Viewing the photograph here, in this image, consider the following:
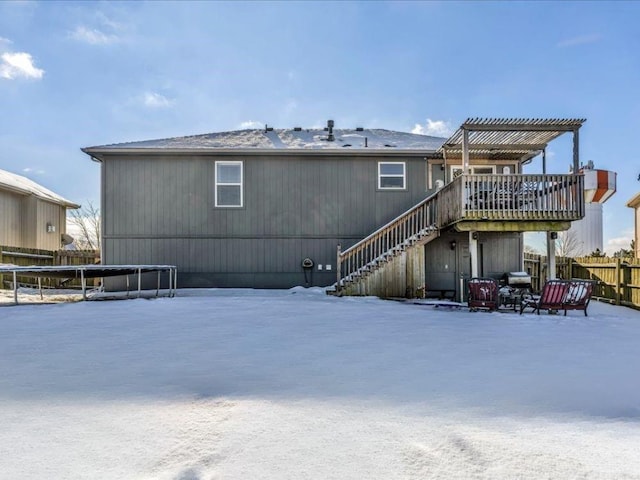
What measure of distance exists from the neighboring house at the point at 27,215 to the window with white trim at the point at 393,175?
50.2 ft

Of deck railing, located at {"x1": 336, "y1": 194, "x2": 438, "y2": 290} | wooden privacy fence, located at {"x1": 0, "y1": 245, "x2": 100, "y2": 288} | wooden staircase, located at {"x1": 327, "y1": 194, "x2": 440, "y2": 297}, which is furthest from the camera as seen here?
wooden privacy fence, located at {"x1": 0, "y1": 245, "x2": 100, "y2": 288}

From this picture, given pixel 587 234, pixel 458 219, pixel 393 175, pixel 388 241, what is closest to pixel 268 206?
pixel 388 241

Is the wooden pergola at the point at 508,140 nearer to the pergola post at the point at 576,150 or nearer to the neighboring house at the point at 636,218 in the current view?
the pergola post at the point at 576,150

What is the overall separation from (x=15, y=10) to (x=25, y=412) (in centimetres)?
1375

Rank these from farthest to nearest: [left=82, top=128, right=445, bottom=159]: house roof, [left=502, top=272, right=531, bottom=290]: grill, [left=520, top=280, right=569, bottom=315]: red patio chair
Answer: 1. [left=502, top=272, right=531, bottom=290]: grill
2. [left=82, top=128, right=445, bottom=159]: house roof
3. [left=520, top=280, right=569, bottom=315]: red patio chair

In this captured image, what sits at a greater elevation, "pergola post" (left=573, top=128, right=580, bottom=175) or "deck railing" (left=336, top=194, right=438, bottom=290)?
"pergola post" (left=573, top=128, right=580, bottom=175)

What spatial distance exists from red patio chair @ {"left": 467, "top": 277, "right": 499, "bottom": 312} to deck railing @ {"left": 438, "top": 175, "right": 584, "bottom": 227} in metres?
1.87

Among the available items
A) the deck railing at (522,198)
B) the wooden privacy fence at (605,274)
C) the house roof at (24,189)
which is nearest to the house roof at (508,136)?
the deck railing at (522,198)

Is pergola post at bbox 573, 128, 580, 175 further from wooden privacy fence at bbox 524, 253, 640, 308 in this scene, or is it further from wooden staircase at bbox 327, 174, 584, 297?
wooden privacy fence at bbox 524, 253, 640, 308

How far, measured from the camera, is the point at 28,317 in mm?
7816

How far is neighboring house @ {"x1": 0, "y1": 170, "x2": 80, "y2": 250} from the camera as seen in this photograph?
58.1 ft

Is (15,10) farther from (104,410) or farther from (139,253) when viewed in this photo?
(104,410)

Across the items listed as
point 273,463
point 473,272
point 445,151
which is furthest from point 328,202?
point 273,463

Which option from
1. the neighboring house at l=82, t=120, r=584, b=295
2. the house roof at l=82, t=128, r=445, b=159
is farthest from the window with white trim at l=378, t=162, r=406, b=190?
the house roof at l=82, t=128, r=445, b=159
